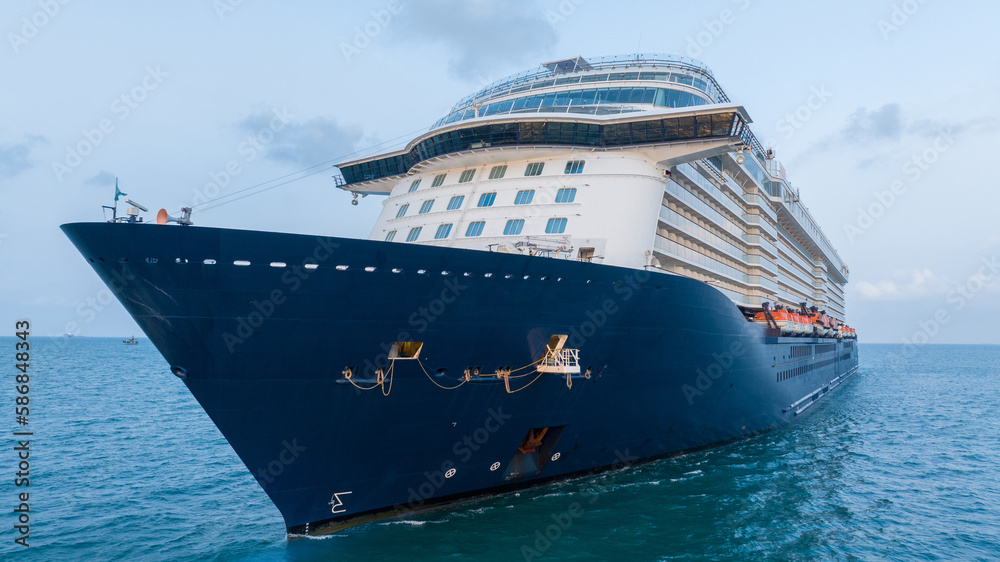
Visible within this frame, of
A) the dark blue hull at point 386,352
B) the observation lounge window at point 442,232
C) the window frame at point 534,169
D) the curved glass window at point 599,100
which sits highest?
the curved glass window at point 599,100

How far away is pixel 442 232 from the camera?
18.1 meters

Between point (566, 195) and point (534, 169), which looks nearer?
point (566, 195)

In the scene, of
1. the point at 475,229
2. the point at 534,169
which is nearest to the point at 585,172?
the point at 534,169

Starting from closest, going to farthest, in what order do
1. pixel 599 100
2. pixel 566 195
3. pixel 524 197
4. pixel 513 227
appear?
pixel 513 227
pixel 566 195
pixel 524 197
pixel 599 100

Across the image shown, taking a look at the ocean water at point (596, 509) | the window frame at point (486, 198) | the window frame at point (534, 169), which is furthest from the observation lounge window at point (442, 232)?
the ocean water at point (596, 509)

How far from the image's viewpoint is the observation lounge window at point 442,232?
1794cm

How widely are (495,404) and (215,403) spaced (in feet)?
18.6

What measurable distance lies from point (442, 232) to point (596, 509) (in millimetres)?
9489

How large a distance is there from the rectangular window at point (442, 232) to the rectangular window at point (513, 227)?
2.09 meters

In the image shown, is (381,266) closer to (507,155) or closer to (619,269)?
(619,269)

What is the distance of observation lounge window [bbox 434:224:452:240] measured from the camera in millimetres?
17938

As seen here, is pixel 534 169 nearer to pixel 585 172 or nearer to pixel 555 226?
pixel 585 172

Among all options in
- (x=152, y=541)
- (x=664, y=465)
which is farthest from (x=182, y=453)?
(x=664, y=465)

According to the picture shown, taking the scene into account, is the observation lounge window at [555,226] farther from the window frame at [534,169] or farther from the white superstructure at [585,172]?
the window frame at [534,169]
